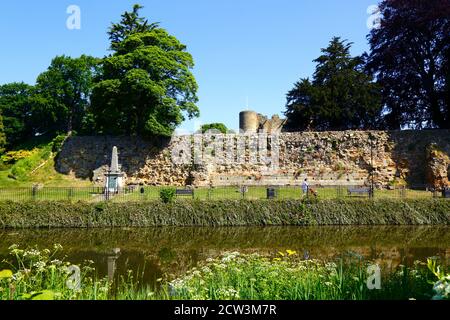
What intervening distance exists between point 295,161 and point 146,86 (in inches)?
425

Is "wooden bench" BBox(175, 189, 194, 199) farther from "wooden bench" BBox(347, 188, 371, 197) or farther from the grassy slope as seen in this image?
the grassy slope

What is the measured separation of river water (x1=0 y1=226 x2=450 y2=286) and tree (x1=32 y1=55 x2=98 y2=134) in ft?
91.4

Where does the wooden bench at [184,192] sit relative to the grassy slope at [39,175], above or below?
below

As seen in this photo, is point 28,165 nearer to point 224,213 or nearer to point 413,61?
point 224,213

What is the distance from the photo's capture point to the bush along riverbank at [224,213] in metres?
17.5

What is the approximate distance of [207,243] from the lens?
47.5 feet

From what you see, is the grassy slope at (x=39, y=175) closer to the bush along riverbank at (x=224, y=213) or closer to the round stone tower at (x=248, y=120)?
the bush along riverbank at (x=224, y=213)

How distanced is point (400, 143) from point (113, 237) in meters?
19.2

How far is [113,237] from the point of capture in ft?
51.1

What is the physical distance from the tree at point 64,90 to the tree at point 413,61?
2714 cm

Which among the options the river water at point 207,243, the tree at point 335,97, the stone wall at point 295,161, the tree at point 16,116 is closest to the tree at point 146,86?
the stone wall at point 295,161

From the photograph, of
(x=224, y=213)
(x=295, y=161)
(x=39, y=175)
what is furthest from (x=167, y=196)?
(x=39, y=175)

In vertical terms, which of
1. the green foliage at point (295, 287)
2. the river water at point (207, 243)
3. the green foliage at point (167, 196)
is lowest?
the river water at point (207, 243)
